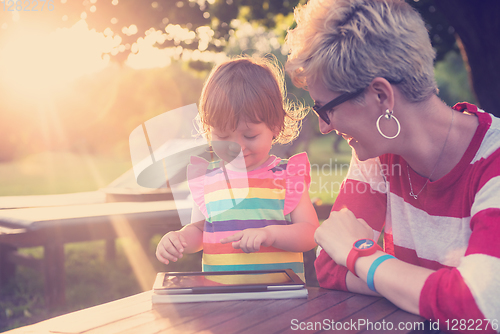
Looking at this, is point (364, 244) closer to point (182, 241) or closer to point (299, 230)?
point (299, 230)

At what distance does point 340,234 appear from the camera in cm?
149

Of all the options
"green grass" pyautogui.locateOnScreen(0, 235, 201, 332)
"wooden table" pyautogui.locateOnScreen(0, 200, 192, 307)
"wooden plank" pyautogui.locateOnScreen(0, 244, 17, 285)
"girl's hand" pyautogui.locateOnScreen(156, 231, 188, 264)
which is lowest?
"green grass" pyautogui.locateOnScreen(0, 235, 201, 332)

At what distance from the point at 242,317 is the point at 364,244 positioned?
1.60ft

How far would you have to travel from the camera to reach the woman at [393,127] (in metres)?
1.37

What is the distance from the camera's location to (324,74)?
152 cm

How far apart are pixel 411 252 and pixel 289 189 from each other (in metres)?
0.62

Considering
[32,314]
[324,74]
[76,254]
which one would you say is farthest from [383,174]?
[76,254]

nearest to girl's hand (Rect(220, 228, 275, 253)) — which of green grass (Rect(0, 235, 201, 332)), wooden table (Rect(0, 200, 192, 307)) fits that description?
wooden table (Rect(0, 200, 192, 307))

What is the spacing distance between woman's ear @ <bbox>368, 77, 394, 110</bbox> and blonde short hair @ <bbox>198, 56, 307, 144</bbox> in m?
0.61

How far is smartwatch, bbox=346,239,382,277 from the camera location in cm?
135

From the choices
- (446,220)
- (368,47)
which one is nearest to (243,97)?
(368,47)

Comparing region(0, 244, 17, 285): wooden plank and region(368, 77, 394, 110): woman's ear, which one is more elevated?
region(368, 77, 394, 110): woman's ear

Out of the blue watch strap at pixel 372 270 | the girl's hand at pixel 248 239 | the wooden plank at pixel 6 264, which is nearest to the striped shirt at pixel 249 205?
the girl's hand at pixel 248 239

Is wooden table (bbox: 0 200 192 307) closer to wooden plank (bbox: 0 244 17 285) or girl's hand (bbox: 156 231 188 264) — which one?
wooden plank (bbox: 0 244 17 285)
